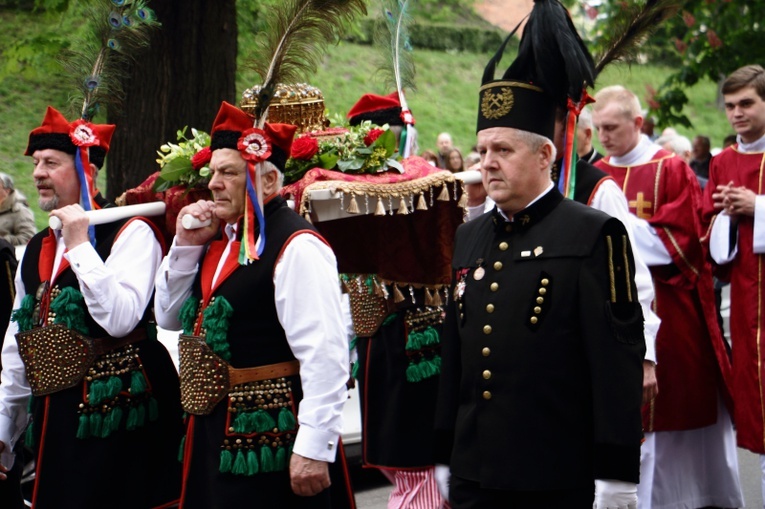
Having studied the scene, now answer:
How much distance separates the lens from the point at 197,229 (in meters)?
4.66

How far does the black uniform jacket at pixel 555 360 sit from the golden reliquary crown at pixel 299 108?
220 centimetres

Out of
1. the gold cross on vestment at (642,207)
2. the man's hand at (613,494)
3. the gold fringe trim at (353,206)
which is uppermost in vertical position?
the gold cross on vestment at (642,207)

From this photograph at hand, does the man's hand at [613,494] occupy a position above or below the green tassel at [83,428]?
above

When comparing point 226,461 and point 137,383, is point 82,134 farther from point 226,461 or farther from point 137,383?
point 226,461

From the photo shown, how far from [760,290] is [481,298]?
127 inches

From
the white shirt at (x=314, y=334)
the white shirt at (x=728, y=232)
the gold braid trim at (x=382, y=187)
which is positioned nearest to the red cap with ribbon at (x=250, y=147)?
the white shirt at (x=314, y=334)

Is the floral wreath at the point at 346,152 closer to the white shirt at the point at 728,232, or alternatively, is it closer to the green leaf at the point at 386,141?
the green leaf at the point at 386,141

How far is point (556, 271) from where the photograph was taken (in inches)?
151

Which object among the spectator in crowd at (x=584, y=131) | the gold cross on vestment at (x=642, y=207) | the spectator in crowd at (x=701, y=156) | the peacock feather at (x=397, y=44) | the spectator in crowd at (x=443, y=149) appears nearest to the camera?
the spectator in crowd at (x=584, y=131)

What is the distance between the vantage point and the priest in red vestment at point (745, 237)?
652 cm

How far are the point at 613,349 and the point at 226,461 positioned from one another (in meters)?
1.54

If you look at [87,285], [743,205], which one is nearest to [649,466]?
[743,205]

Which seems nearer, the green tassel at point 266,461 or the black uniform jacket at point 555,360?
the black uniform jacket at point 555,360

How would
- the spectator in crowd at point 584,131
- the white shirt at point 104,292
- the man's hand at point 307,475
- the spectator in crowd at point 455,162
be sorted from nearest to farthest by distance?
1. the man's hand at point 307,475
2. the white shirt at point 104,292
3. the spectator in crowd at point 584,131
4. the spectator in crowd at point 455,162
